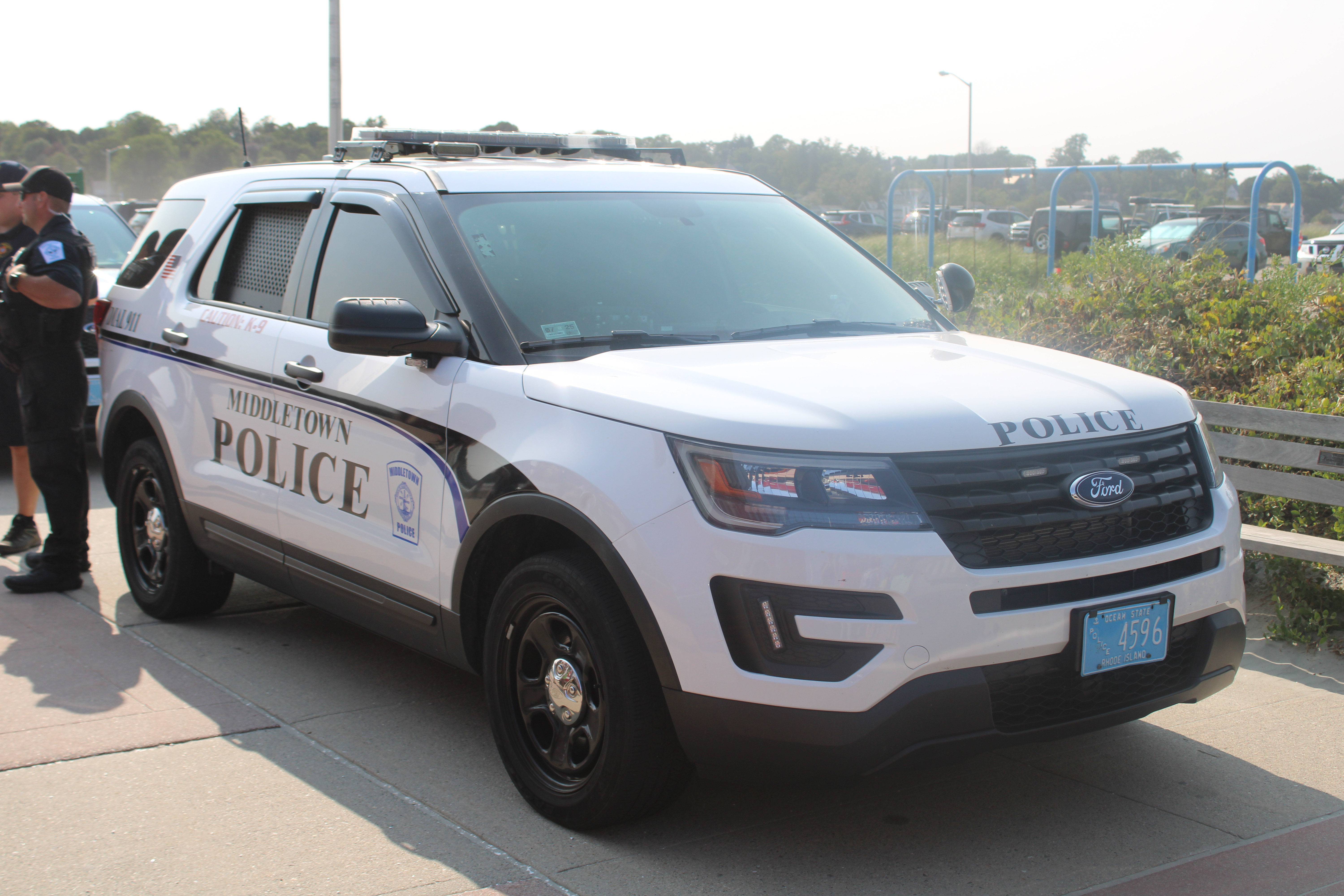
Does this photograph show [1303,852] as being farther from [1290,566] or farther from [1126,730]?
[1290,566]

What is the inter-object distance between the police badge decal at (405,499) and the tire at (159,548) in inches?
68.6

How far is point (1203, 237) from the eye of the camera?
25.1 meters

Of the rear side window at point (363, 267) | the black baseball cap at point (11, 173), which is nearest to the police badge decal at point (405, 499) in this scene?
the rear side window at point (363, 267)

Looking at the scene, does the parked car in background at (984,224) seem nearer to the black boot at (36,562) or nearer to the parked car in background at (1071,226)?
the parked car in background at (1071,226)

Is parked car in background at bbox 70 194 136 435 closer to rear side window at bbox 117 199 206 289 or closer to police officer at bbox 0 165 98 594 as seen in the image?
police officer at bbox 0 165 98 594

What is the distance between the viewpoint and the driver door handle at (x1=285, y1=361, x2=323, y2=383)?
429 centimetres

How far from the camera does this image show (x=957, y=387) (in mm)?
3297

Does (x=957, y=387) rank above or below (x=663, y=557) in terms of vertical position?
above

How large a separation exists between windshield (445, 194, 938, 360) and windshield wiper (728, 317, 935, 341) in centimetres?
2

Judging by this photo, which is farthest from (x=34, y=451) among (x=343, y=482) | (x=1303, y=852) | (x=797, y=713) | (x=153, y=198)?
(x=153, y=198)

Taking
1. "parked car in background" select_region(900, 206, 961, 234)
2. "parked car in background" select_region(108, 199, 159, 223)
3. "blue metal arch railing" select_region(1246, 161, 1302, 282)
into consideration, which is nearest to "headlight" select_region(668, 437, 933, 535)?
"parked car in background" select_region(108, 199, 159, 223)

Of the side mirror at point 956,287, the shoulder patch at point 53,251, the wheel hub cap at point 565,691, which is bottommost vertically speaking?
the wheel hub cap at point 565,691

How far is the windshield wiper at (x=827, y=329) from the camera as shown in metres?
3.97

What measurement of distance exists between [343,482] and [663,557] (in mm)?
1587
